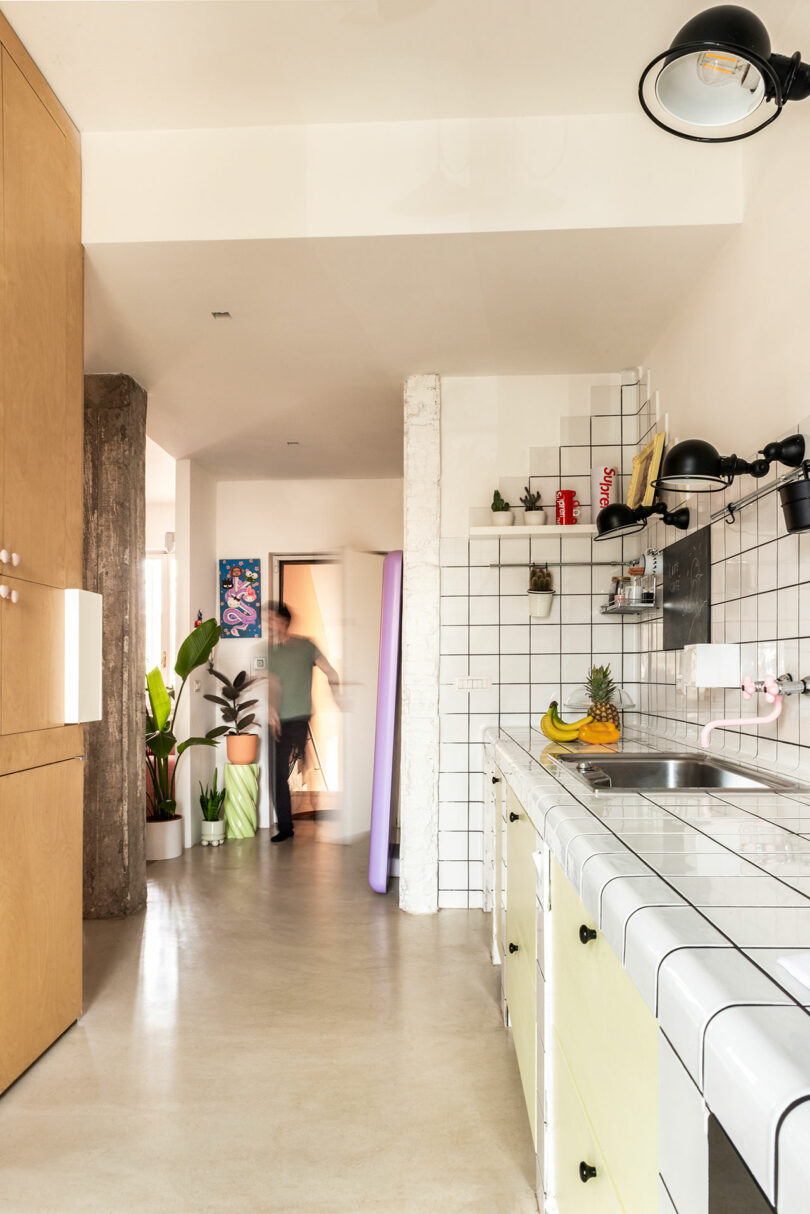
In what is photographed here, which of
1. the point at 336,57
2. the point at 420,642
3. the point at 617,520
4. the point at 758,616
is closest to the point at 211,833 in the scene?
the point at 420,642

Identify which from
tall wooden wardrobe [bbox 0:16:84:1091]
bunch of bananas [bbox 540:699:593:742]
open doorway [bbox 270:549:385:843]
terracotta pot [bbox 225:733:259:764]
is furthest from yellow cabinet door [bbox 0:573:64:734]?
open doorway [bbox 270:549:385:843]

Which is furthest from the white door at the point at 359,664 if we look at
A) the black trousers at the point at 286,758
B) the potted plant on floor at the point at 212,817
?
the potted plant on floor at the point at 212,817

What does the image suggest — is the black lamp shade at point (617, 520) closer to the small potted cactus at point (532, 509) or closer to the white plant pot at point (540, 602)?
the small potted cactus at point (532, 509)

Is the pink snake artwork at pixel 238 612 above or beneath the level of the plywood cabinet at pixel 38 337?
beneath

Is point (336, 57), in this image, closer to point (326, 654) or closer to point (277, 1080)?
point (277, 1080)

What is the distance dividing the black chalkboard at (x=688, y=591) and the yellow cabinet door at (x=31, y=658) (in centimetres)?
199

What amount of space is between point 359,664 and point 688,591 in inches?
145

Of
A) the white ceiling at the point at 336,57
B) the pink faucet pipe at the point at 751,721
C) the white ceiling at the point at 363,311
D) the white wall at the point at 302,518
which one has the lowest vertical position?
the pink faucet pipe at the point at 751,721

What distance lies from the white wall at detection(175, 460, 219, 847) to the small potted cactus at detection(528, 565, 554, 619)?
265 cm

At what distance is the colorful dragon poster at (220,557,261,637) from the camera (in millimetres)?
6328

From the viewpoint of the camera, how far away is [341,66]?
244 centimetres

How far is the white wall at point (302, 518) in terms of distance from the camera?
638 cm

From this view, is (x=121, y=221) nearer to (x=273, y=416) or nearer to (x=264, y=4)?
(x=264, y=4)

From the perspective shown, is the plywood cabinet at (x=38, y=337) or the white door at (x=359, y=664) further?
the white door at (x=359, y=664)
